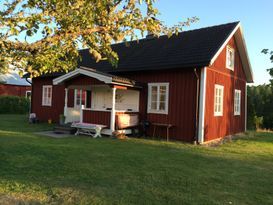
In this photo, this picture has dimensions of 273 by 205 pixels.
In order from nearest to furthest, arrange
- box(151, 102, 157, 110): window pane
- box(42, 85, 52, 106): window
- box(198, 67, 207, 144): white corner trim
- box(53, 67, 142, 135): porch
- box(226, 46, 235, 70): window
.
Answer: box(198, 67, 207, 144): white corner trim, box(53, 67, 142, 135): porch, box(151, 102, 157, 110): window pane, box(226, 46, 235, 70): window, box(42, 85, 52, 106): window

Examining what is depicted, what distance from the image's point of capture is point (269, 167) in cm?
854

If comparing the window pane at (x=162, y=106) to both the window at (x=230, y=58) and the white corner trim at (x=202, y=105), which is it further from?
the window at (x=230, y=58)

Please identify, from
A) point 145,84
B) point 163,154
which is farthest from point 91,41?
point 145,84

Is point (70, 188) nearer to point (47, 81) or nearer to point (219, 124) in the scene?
point (219, 124)

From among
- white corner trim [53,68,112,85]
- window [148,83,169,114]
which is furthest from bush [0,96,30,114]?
window [148,83,169,114]

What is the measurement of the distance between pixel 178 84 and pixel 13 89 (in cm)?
2745

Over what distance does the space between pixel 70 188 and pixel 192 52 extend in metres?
9.88

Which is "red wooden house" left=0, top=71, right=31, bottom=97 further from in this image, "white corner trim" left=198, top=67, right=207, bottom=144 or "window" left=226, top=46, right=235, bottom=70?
"white corner trim" left=198, top=67, right=207, bottom=144

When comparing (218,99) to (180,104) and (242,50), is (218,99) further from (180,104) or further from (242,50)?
(242,50)

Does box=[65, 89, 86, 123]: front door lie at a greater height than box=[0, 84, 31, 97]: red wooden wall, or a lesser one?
lesser

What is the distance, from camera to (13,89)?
35.8 meters

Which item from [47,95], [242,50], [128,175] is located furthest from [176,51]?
[47,95]

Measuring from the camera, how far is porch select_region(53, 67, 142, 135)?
13.7m

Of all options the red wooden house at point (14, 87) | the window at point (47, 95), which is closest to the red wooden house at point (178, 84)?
the window at point (47, 95)
